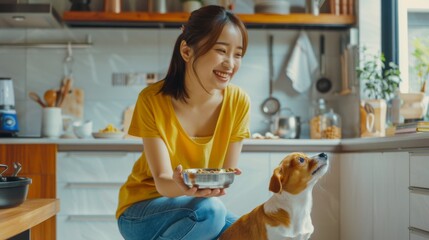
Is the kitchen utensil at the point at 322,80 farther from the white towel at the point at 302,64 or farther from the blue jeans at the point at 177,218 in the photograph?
the blue jeans at the point at 177,218

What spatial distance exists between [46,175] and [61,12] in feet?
3.80

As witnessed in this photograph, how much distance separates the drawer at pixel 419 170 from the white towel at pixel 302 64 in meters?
1.67

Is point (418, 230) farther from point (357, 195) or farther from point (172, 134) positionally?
point (172, 134)

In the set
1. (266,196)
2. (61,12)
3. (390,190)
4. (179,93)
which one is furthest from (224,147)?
(61,12)

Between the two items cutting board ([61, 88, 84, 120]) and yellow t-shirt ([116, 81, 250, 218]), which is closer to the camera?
yellow t-shirt ([116, 81, 250, 218])

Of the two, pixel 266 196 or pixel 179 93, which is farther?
pixel 266 196

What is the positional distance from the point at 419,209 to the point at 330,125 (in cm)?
149

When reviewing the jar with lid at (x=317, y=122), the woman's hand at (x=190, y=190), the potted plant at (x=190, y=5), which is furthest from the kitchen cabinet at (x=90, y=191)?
the woman's hand at (x=190, y=190)

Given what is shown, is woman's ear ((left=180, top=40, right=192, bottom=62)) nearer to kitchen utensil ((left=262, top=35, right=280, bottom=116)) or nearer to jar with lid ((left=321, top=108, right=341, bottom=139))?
jar with lid ((left=321, top=108, right=341, bottom=139))

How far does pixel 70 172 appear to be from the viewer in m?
3.58

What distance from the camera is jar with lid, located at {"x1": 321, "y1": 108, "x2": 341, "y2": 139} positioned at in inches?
150

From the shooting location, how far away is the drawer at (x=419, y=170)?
238 centimetres

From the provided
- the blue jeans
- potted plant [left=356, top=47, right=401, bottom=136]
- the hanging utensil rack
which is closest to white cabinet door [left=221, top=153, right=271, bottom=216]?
potted plant [left=356, top=47, right=401, bottom=136]

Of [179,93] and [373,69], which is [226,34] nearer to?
[179,93]
